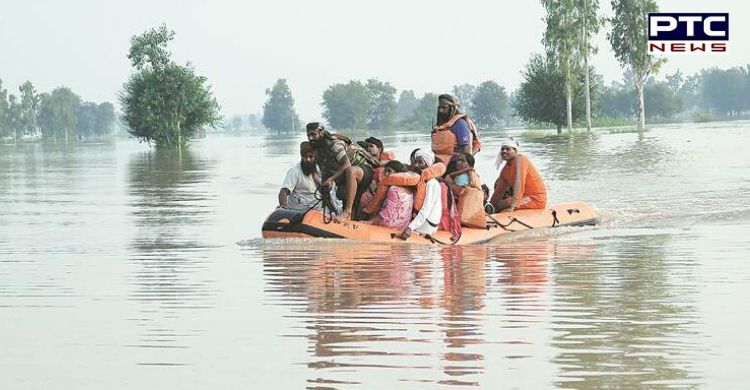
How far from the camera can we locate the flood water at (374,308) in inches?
263

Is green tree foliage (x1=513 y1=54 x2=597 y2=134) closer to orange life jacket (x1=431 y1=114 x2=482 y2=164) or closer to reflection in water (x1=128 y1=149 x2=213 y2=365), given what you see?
reflection in water (x1=128 y1=149 x2=213 y2=365)

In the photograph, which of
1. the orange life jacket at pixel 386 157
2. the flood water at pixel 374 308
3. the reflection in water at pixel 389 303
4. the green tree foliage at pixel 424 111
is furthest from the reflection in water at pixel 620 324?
the green tree foliage at pixel 424 111

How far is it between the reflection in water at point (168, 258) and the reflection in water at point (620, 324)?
2.15m

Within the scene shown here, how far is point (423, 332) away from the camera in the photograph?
7734 millimetres

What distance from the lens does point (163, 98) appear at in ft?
243

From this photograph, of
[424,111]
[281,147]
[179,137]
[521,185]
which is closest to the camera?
[521,185]

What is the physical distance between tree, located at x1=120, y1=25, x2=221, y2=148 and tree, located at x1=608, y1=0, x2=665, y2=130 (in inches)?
929

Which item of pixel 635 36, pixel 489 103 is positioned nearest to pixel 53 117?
pixel 489 103

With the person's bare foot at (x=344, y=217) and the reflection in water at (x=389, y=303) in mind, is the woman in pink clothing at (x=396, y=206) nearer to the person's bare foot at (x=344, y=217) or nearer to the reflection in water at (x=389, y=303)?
the person's bare foot at (x=344, y=217)

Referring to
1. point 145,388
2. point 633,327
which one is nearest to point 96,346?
point 145,388

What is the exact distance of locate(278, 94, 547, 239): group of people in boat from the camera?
44.1 feet

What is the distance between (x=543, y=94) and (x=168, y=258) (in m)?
66.0

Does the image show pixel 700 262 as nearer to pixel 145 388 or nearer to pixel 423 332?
pixel 423 332

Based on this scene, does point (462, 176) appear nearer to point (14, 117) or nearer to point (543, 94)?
point (543, 94)
